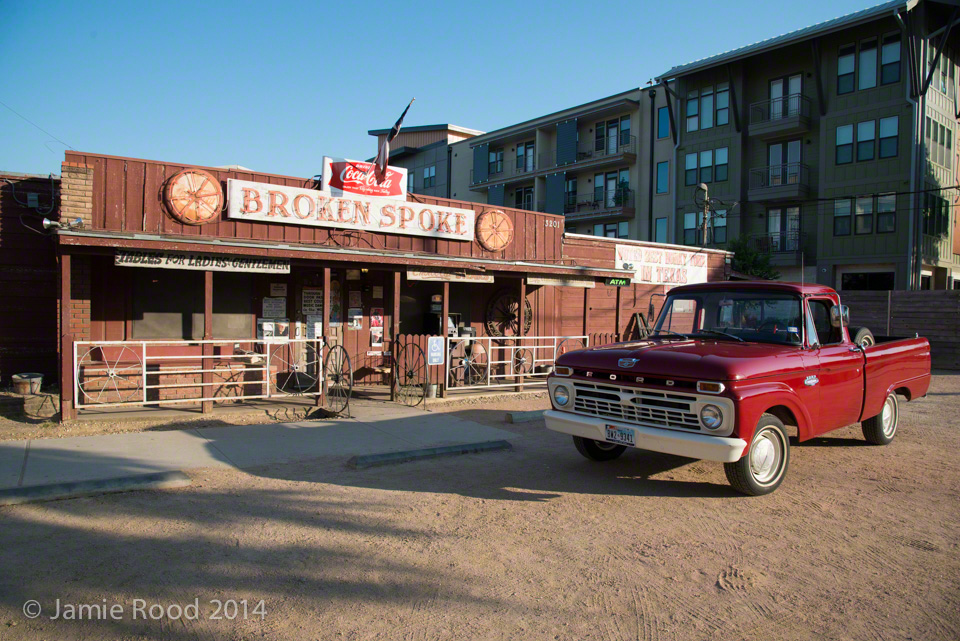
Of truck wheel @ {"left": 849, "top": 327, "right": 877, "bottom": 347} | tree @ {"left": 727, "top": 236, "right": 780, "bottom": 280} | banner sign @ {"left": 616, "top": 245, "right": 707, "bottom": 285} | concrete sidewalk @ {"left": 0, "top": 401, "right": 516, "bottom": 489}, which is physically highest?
tree @ {"left": 727, "top": 236, "right": 780, "bottom": 280}

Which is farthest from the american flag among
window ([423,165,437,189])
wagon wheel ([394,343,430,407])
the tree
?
window ([423,165,437,189])

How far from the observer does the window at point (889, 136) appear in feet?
89.6

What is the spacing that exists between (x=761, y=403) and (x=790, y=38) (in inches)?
1183

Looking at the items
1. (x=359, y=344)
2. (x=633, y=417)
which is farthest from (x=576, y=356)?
(x=359, y=344)

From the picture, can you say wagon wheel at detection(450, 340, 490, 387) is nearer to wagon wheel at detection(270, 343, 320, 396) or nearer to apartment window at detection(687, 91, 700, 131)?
wagon wheel at detection(270, 343, 320, 396)

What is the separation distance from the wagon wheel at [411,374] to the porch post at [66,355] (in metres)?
4.96

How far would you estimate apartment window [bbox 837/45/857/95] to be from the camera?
94.6ft

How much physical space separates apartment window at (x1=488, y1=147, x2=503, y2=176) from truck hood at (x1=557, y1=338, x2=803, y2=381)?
1516 inches

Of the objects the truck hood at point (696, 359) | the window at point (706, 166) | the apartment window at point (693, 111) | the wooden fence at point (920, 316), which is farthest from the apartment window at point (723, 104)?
the truck hood at point (696, 359)

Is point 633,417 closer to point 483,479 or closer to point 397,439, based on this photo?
point 483,479

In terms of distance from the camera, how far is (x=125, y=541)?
16.1ft

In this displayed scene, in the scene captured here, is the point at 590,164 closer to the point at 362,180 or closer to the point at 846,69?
the point at 846,69

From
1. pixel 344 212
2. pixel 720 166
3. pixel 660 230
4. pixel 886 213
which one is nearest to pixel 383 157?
pixel 344 212

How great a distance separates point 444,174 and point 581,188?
Answer: 12.0 m
